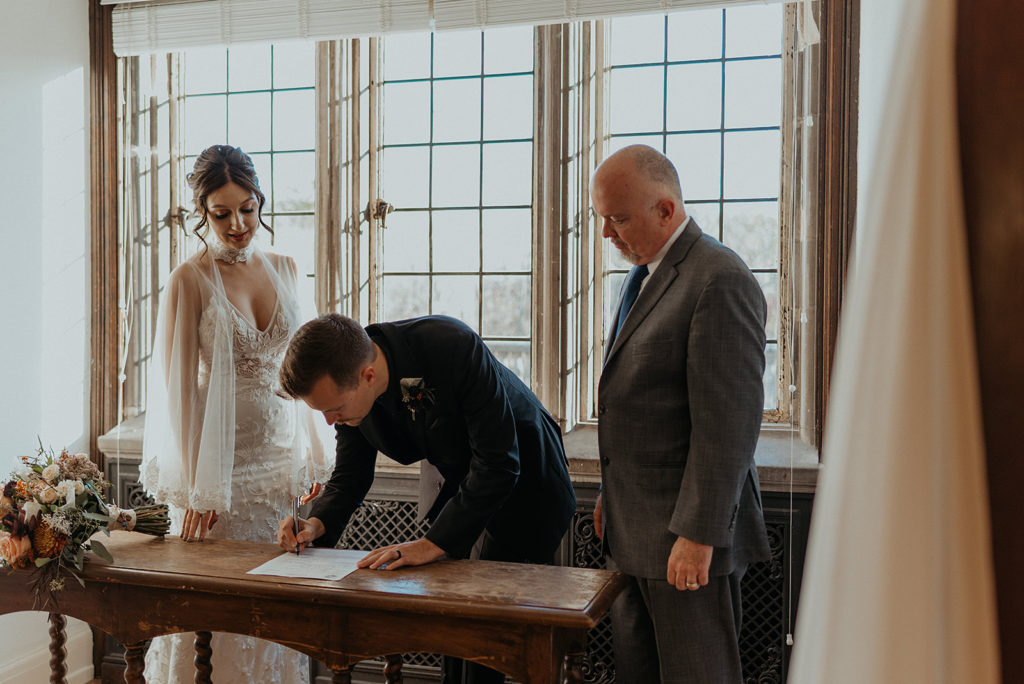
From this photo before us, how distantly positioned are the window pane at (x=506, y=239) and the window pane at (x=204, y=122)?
1.38 m

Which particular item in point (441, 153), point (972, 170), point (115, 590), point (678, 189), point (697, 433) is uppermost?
point (441, 153)

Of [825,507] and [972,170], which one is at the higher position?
[972,170]

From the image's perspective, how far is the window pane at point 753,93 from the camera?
3424mm

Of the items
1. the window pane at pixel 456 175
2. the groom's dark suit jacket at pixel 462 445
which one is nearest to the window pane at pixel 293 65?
the window pane at pixel 456 175

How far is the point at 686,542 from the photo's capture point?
2000mm

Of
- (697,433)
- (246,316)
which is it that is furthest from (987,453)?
(246,316)

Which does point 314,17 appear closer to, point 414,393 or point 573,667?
point 414,393

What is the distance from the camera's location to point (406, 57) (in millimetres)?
3834

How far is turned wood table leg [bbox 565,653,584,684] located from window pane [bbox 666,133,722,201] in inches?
81.4

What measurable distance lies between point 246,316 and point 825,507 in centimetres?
258

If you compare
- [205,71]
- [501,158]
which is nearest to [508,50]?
[501,158]

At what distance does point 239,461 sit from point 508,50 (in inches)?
81.8

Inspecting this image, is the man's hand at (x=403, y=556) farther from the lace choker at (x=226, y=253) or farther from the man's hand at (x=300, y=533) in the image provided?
the lace choker at (x=226, y=253)

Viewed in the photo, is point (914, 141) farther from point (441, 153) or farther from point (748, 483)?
point (441, 153)
